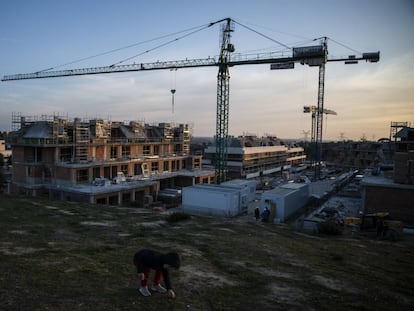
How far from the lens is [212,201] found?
27.4 m

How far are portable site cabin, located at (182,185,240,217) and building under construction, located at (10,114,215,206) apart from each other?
8.96m

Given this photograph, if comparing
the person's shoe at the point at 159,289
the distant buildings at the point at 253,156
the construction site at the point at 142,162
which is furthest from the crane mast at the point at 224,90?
the person's shoe at the point at 159,289

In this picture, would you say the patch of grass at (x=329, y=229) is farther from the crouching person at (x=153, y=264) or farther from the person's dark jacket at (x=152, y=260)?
the person's dark jacket at (x=152, y=260)

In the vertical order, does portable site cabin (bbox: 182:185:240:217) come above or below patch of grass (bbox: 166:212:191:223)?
below

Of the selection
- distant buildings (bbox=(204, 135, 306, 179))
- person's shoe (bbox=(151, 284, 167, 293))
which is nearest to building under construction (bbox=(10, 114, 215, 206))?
distant buildings (bbox=(204, 135, 306, 179))

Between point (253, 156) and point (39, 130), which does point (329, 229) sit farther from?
point (253, 156)

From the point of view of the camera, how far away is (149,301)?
6730mm

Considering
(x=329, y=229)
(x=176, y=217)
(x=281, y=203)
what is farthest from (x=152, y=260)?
(x=281, y=203)

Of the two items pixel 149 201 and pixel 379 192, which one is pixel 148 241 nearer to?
pixel 379 192

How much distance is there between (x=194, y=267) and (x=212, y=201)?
17.9 metres

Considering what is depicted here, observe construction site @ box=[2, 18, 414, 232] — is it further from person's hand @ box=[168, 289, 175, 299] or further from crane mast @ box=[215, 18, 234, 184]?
person's hand @ box=[168, 289, 175, 299]

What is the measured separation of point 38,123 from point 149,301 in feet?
117

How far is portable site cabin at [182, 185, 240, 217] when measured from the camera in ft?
88.3

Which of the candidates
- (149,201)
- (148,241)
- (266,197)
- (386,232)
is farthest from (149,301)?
(149,201)
